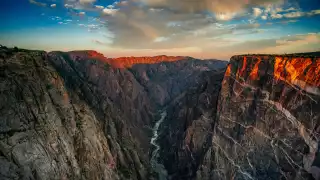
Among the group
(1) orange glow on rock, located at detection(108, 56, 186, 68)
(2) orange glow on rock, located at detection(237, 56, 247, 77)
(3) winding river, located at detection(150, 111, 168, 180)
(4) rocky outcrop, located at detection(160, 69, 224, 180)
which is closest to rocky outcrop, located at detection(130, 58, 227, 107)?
(1) orange glow on rock, located at detection(108, 56, 186, 68)

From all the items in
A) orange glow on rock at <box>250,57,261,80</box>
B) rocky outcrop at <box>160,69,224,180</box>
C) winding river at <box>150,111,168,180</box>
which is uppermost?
orange glow on rock at <box>250,57,261,80</box>

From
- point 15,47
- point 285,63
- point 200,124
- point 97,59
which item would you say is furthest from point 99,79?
point 285,63

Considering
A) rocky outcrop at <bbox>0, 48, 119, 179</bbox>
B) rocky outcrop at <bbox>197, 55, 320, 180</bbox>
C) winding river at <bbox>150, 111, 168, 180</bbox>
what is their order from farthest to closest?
winding river at <bbox>150, 111, 168, 180</bbox>
rocky outcrop at <bbox>197, 55, 320, 180</bbox>
rocky outcrop at <bbox>0, 48, 119, 179</bbox>

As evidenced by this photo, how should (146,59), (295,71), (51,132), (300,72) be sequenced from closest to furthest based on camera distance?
(51,132) → (300,72) → (295,71) → (146,59)

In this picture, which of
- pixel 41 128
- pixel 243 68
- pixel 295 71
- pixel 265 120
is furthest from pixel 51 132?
pixel 295 71

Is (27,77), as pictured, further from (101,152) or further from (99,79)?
(99,79)

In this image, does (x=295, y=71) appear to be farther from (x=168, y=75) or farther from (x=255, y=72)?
(x=168, y=75)

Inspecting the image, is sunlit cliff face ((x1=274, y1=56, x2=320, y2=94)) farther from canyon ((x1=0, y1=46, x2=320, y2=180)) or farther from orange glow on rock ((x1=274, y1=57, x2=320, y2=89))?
canyon ((x1=0, y1=46, x2=320, y2=180))
